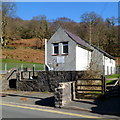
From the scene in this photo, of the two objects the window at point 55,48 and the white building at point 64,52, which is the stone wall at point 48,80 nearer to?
the white building at point 64,52

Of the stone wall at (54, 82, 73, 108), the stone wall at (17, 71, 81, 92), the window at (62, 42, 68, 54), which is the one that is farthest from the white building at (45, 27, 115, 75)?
the stone wall at (54, 82, 73, 108)

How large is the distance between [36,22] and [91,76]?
53.7 metres

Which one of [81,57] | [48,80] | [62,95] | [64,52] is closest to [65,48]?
[64,52]

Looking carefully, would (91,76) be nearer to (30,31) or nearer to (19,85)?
(19,85)

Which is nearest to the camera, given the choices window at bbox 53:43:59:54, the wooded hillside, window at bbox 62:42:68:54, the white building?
the white building

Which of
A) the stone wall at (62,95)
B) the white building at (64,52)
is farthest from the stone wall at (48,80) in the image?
the white building at (64,52)

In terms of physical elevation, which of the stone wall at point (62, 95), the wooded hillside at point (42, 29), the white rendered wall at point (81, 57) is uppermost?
the wooded hillside at point (42, 29)

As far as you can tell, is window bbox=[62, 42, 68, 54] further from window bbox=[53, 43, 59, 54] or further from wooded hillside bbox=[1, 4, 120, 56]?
wooded hillside bbox=[1, 4, 120, 56]

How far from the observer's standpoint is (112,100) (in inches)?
367

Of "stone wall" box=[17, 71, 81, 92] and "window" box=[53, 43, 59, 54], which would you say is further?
"window" box=[53, 43, 59, 54]

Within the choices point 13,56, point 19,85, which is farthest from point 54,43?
point 13,56

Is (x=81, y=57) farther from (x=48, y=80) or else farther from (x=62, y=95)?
(x=62, y=95)

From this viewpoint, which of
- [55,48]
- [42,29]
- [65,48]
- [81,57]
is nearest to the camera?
[65,48]

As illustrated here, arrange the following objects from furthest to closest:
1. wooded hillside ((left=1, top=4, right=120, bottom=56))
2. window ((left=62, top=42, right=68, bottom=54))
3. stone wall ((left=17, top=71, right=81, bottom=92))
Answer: wooded hillside ((left=1, top=4, right=120, bottom=56)) → window ((left=62, top=42, right=68, bottom=54)) → stone wall ((left=17, top=71, right=81, bottom=92))
